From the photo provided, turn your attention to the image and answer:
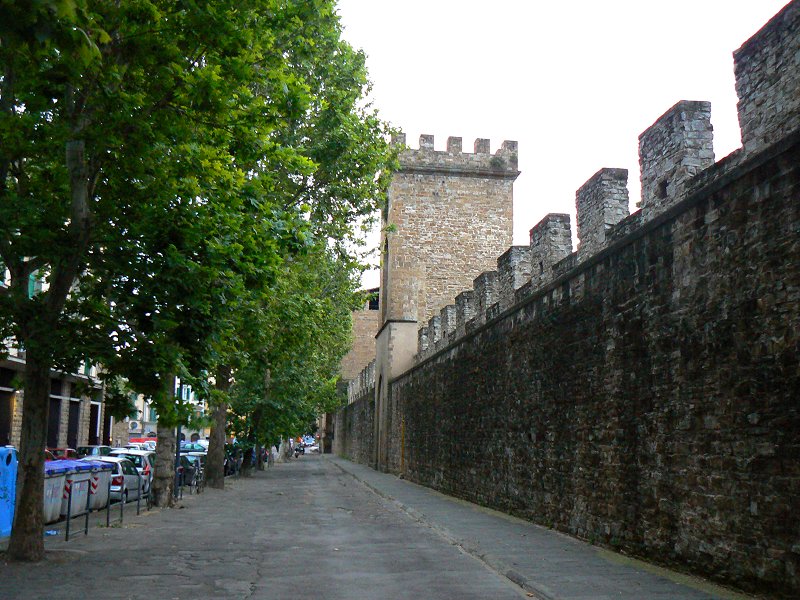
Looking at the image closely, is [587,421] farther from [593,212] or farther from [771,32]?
[771,32]

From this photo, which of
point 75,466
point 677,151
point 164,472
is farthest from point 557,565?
point 164,472

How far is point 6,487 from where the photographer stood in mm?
12219

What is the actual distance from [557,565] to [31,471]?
6.30 m

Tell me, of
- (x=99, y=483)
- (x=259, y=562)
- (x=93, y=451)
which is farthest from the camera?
(x=93, y=451)

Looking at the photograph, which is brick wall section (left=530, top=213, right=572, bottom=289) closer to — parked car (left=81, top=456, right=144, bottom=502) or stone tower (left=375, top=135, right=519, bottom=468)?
parked car (left=81, top=456, right=144, bottom=502)

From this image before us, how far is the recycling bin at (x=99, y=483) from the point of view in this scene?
49.0ft

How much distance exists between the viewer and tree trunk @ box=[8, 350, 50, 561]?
9.59 meters

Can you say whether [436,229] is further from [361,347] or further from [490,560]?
[361,347]

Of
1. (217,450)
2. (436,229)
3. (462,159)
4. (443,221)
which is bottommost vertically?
(217,450)

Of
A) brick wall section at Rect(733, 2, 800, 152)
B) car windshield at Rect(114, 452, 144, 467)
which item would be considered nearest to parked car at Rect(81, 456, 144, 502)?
→ car windshield at Rect(114, 452, 144, 467)

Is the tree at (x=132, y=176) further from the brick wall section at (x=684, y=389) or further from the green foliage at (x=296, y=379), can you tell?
the green foliage at (x=296, y=379)

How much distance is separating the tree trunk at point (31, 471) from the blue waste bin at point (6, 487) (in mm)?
2666

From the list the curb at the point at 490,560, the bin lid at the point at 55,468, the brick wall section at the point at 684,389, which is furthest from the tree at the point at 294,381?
the brick wall section at the point at 684,389

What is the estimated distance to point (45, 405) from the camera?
9969 mm
